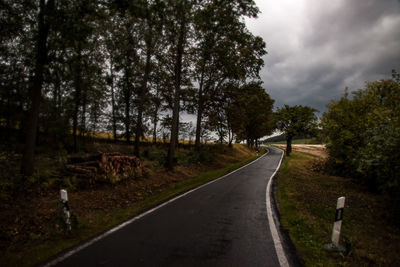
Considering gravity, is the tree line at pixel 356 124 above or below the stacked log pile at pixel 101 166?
above

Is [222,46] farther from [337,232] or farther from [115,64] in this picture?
[337,232]

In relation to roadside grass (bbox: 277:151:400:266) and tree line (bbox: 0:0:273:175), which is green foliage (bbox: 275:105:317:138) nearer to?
tree line (bbox: 0:0:273:175)

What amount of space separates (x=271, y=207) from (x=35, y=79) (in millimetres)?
10839

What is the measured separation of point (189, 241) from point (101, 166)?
262 inches

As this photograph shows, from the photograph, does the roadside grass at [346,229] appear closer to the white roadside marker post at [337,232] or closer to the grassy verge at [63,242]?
the white roadside marker post at [337,232]

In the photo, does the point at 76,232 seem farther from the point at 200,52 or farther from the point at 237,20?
the point at 237,20

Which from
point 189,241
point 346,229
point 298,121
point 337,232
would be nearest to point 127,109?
point 189,241

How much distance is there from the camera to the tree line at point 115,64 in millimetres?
7875

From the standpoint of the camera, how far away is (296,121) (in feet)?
146

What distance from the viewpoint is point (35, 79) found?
845cm

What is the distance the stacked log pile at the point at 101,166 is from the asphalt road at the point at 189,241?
4.08m

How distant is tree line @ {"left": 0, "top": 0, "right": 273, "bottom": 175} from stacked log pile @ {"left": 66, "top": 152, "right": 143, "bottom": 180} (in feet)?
5.64

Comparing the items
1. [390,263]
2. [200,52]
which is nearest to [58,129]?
[200,52]

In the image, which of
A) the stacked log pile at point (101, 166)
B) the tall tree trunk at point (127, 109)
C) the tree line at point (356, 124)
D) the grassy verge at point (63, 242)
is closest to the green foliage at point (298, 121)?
the tree line at point (356, 124)
